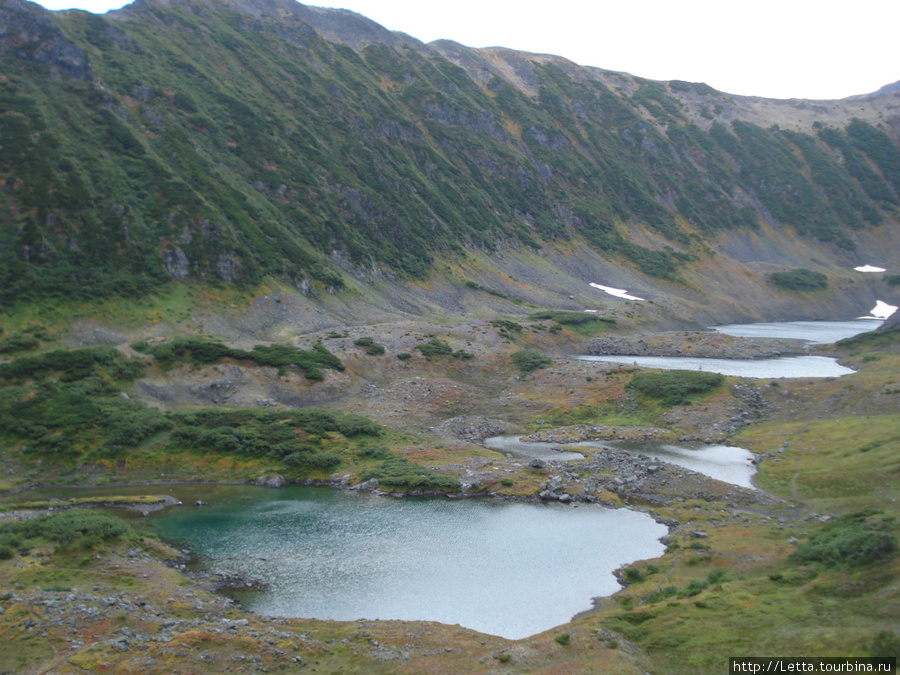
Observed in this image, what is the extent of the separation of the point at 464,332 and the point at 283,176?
2120 inches

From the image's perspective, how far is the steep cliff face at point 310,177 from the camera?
277ft

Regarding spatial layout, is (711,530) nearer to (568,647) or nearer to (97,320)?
(568,647)

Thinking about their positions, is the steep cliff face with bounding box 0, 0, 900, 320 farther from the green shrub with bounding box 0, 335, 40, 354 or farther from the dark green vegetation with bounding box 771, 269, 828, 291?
the green shrub with bounding box 0, 335, 40, 354

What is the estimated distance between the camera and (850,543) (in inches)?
1089

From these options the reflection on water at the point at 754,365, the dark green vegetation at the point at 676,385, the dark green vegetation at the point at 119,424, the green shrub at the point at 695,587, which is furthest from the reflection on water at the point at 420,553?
the reflection on water at the point at 754,365

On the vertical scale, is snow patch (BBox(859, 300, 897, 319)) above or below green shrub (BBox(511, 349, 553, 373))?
above

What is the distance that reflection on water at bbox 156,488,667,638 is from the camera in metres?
31.8

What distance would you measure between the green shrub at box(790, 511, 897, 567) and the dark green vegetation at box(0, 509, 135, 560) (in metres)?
40.4

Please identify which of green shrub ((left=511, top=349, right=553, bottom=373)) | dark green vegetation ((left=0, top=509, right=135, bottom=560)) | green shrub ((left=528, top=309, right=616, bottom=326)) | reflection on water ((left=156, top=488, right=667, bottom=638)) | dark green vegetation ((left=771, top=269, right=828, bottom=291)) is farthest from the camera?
dark green vegetation ((left=771, top=269, right=828, bottom=291))

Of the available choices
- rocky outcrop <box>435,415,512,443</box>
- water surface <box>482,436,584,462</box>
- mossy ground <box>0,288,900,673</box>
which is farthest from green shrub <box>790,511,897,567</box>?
rocky outcrop <box>435,415,512,443</box>

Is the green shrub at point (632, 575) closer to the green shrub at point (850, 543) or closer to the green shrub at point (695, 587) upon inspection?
the green shrub at point (695, 587)

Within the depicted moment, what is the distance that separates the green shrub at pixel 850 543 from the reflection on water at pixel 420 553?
9841 millimetres

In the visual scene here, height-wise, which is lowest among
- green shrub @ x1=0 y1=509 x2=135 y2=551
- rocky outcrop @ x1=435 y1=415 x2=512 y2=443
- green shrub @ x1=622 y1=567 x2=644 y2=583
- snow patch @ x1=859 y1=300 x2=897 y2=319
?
rocky outcrop @ x1=435 y1=415 x2=512 y2=443

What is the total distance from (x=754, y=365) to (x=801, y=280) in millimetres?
84549
